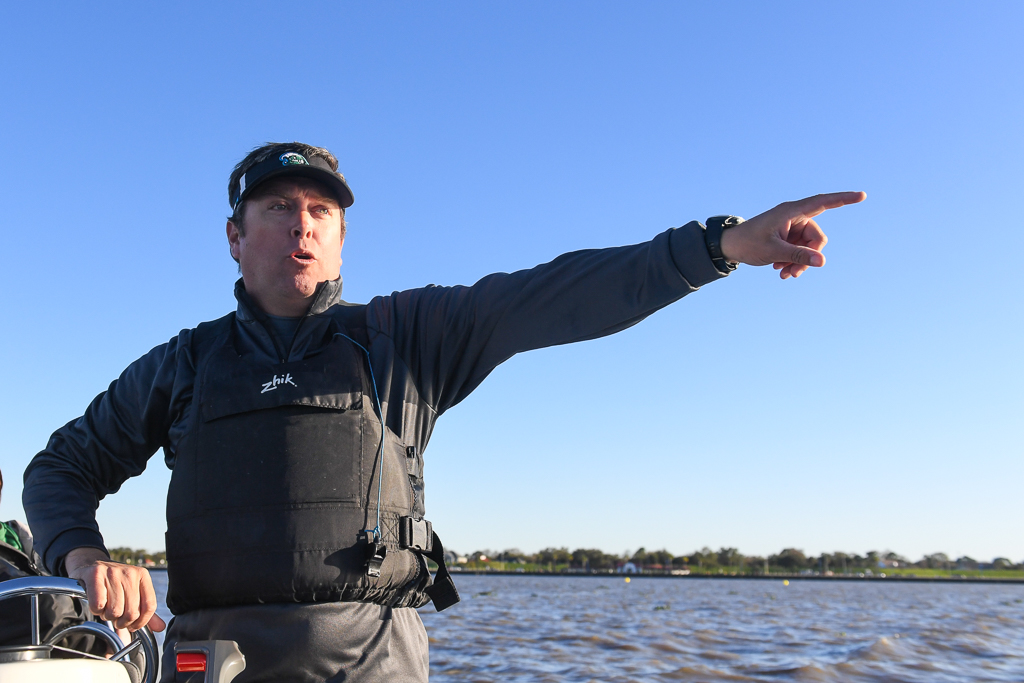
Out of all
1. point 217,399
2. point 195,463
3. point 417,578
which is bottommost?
point 417,578

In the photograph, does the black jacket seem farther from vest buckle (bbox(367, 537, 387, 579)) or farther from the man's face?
vest buckle (bbox(367, 537, 387, 579))

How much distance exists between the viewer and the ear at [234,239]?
2.71 meters

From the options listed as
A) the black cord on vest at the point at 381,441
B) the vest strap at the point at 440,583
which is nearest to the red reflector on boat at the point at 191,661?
the black cord on vest at the point at 381,441

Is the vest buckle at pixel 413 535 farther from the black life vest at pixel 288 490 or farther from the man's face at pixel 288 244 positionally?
the man's face at pixel 288 244

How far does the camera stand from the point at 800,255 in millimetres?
1879

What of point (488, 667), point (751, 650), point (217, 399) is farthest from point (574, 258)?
point (751, 650)

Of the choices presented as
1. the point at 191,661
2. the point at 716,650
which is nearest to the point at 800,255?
the point at 191,661

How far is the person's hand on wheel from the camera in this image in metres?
1.94

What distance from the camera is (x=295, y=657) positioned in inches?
80.7

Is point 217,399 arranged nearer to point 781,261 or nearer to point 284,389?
point 284,389

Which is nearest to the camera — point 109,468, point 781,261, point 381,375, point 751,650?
point 781,261

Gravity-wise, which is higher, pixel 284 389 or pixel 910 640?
pixel 284 389

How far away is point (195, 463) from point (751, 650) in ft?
57.3

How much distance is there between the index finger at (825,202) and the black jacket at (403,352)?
0.25 meters
